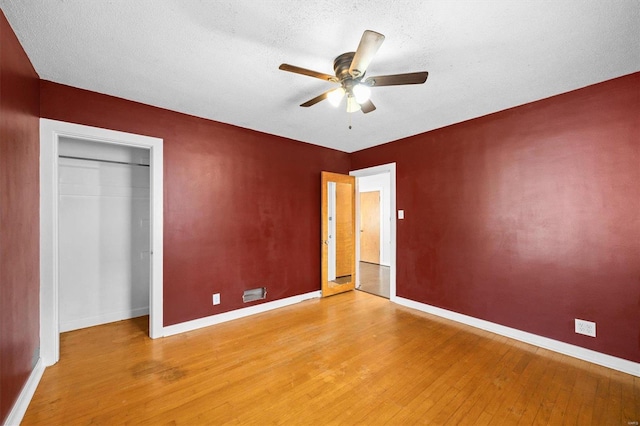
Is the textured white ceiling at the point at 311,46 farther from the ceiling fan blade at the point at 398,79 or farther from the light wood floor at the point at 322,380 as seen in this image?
the light wood floor at the point at 322,380

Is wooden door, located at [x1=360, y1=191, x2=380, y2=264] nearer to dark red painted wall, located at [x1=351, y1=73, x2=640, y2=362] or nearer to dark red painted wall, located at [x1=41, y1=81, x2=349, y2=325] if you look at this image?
dark red painted wall, located at [x1=41, y1=81, x2=349, y2=325]

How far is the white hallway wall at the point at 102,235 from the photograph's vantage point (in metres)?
3.14

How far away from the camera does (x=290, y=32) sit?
1796 millimetres

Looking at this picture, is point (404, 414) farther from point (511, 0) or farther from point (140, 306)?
point (140, 306)

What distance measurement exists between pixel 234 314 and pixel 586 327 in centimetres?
380

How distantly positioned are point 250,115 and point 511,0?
259 cm

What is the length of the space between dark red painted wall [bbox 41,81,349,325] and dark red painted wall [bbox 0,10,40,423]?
0.54 meters

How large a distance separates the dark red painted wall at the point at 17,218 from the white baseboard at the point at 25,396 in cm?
5

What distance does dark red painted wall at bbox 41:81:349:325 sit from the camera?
289cm

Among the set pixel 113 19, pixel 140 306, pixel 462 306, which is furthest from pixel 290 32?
pixel 140 306

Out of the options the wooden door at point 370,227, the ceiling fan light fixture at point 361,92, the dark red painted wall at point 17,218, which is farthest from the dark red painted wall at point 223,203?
the wooden door at point 370,227

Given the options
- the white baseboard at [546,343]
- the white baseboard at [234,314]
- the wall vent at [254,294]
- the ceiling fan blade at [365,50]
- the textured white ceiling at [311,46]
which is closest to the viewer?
the ceiling fan blade at [365,50]

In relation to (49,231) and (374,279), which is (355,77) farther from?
(374,279)

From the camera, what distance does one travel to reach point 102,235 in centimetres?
336
